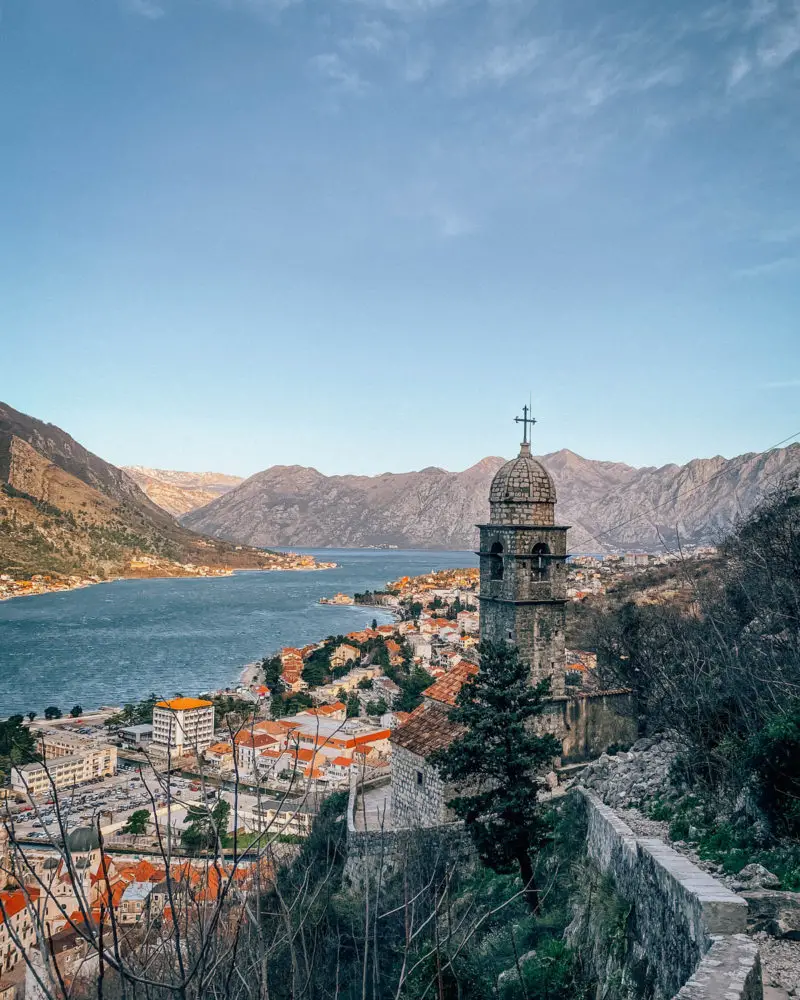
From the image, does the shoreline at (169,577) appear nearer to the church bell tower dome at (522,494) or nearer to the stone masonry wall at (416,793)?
→ the stone masonry wall at (416,793)

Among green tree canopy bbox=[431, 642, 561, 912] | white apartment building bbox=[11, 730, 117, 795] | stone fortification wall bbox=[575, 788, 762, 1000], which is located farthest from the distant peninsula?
stone fortification wall bbox=[575, 788, 762, 1000]

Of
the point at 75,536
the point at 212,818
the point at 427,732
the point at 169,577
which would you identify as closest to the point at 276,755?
the point at 427,732

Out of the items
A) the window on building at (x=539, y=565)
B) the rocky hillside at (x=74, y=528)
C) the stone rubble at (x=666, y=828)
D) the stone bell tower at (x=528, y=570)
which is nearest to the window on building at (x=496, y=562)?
the stone bell tower at (x=528, y=570)

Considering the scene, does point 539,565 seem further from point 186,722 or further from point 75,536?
point 75,536

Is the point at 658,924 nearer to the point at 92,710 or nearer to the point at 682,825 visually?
the point at 682,825

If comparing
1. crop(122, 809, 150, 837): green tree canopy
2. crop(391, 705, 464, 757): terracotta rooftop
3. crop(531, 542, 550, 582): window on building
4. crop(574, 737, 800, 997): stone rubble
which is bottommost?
crop(122, 809, 150, 837): green tree canopy

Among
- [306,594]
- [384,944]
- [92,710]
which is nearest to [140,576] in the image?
[306,594]

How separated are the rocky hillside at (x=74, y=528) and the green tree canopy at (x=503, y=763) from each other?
337 feet

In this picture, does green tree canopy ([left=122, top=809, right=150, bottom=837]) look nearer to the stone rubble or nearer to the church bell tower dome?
the church bell tower dome

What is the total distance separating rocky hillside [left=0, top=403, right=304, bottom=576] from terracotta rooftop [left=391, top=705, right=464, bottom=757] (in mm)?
99759

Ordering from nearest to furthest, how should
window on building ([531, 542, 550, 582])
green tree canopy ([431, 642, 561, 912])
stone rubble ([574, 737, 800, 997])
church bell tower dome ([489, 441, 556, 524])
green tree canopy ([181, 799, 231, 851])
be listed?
green tree canopy ([181, 799, 231, 851]) < stone rubble ([574, 737, 800, 997]) < green tree canopy ([431, 642, 561, 912]) < window on building ([531, 542, 550, 582]) < church bell tower dome ([489, 441, 556, 524])

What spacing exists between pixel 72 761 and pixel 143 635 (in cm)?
3386

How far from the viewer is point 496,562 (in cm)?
1222

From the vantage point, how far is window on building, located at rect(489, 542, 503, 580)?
1214cm
